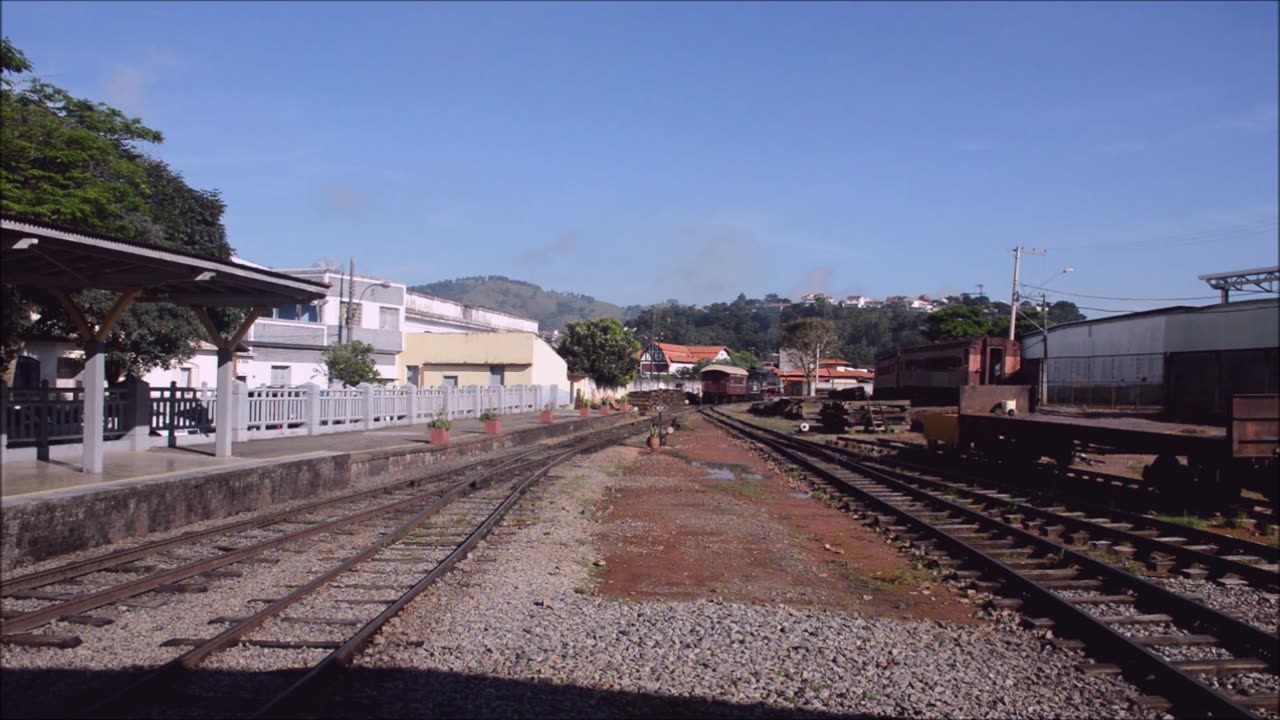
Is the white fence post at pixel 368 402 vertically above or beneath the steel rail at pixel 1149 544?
above

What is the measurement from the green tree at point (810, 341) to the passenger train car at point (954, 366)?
1057 inches

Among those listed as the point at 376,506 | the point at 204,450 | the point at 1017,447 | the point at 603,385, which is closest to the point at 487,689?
the point at 376,506

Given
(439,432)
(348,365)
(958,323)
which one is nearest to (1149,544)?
(439,432)

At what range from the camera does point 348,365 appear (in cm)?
3288

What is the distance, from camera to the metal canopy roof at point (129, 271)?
698 cm

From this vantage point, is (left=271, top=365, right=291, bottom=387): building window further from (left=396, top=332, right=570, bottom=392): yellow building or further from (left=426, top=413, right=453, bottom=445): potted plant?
(left=426, top=413, right=453, bottom=445): potted plant

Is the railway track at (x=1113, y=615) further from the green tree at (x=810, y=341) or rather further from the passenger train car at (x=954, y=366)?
the green tree at (x=810, y=341)

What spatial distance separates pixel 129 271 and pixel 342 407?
13.6 m

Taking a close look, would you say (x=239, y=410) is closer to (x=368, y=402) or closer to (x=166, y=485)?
(x=166, y=485)

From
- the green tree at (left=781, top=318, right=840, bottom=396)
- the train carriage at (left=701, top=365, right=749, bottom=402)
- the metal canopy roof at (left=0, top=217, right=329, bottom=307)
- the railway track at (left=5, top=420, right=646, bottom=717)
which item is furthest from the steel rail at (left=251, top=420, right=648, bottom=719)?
the green tree at (left=781, top=318, right=840, bottom=396)

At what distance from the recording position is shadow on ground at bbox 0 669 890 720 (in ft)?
14.6

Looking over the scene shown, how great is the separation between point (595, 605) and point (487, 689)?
2.22 metres

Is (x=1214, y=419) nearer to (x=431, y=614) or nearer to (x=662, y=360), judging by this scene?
(x=431, y=614)

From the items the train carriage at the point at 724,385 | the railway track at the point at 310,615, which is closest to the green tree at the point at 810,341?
the train carriage at the point at 724,385
